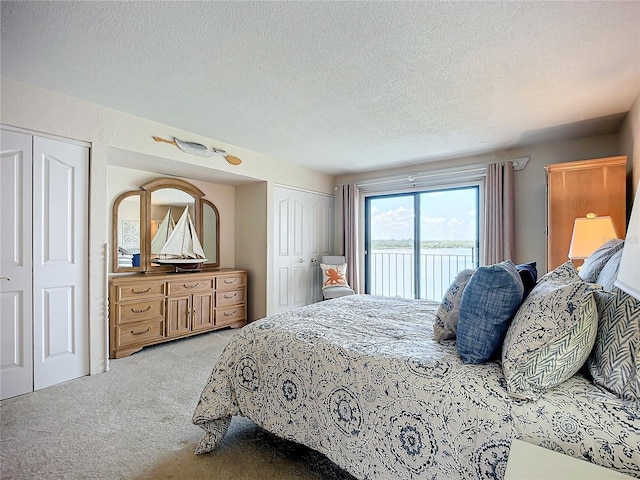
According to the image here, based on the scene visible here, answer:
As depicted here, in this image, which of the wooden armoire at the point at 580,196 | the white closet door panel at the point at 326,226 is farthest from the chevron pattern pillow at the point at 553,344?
the white closet door panel at the point at 326,226

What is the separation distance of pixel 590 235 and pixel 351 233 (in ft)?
10.8

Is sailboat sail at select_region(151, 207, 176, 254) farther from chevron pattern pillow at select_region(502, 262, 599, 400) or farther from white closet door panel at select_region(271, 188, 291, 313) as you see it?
chevron pattern pillow at select_region(502, 262, 599, 400)

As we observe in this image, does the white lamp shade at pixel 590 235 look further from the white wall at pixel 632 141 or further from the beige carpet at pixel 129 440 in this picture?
the beige carpet at pixel 129 440

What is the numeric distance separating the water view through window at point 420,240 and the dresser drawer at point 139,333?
3252 millimetres

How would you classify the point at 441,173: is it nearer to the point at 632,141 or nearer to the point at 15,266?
the point at 632,141

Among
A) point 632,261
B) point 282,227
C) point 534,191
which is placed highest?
point 534,191

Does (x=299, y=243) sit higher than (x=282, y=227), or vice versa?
(x=282, y=227)

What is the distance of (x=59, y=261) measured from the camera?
2664mm

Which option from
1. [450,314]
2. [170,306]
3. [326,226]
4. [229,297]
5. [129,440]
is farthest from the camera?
[326,226]

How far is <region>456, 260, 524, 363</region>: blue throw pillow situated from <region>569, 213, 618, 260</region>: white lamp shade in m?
1.83

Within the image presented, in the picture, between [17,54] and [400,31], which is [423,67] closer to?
[400,31]

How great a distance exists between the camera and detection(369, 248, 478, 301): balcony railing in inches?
190

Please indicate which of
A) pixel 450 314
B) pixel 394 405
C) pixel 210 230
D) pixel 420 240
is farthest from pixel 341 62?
pixel 420 240

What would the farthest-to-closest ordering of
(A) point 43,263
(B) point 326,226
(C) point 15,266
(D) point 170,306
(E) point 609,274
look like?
(B) point 326,226
(D) point 170,306
(A) point 43,263
(C) point 15,266
(E) point 609,274
